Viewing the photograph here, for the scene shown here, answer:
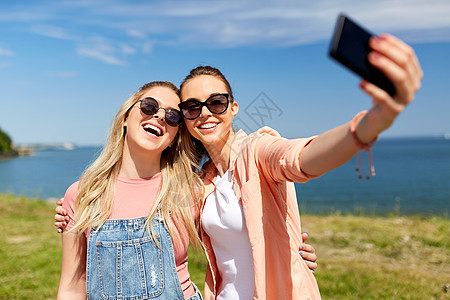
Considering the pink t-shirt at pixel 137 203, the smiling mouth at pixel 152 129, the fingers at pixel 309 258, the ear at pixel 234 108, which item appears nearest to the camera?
the fingers at pixel 309 258

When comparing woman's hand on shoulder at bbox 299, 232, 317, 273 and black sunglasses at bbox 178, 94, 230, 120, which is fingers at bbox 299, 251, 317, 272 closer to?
woman's hand on shoulder at bbox 299, 232, 317, 273

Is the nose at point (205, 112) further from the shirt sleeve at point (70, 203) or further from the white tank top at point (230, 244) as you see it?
the shirt sleeve at point (70, 203)

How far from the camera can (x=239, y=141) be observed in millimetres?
2799

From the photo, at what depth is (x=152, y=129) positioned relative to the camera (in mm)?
3010

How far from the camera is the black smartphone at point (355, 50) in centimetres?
126

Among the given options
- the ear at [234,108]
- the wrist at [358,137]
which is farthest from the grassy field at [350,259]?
the wrist at [358,137]

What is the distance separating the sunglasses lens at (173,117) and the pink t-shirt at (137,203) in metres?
0.48

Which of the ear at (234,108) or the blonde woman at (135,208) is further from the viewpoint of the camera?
the ear at (234,108)

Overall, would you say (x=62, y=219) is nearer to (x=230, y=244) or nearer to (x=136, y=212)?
(x=136, y=212)

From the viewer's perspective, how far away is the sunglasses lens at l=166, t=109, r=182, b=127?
298 cm

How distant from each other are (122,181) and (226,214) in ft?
3.06

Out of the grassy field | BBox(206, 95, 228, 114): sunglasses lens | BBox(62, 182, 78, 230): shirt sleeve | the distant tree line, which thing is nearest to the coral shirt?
BBox(206, 95, 228, 114): sunglasses lens

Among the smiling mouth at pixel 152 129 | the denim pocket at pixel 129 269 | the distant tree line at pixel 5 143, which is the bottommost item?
the denim pocket at pixel 129 269

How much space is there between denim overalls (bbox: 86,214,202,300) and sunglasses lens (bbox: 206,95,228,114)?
1009 mm
